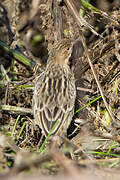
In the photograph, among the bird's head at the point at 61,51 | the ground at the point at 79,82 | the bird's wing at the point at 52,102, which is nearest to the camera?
the bird's wing at the point at 52,102

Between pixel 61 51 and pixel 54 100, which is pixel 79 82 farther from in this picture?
pixel 54 100

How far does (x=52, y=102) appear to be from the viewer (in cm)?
450

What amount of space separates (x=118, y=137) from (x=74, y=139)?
0.68m

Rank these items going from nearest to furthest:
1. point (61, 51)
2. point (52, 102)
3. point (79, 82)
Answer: point (52, 102)
point (61, 51)
point (79, 82)

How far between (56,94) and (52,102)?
16cm

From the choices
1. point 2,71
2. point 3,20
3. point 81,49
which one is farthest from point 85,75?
point 3,20

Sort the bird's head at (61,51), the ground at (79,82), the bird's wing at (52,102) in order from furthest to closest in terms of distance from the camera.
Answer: the bird's head at (61,51), the ground at (79,82), the bird's wing at (52,102)

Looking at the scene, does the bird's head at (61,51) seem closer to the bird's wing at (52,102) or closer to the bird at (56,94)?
the bird at (56,94)

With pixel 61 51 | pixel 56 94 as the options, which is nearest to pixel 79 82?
pixel 61 51

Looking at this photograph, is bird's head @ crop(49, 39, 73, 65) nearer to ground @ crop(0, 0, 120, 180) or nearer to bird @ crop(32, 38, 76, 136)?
bird @ crop(32, 38, 76, 136)

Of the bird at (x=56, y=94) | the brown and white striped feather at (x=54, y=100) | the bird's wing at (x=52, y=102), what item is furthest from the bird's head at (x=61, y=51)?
the bird's wing at (x=52, y=102)

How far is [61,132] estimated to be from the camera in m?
4.34

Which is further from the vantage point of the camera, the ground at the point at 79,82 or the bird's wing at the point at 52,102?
the ground at the point at 79,82

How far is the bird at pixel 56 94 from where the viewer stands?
172 inches
